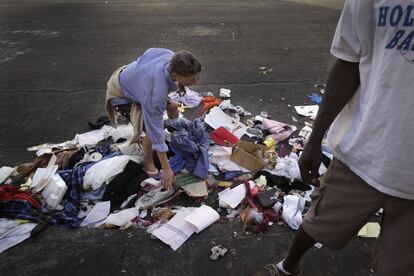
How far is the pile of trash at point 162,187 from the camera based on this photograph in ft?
9.37

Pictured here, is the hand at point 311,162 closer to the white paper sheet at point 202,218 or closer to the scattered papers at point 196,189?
the white paper sheet at point 202,218

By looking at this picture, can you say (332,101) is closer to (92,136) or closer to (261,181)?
(261,181)

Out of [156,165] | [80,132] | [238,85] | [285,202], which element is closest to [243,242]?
[285,202]

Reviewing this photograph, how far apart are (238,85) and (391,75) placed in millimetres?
3712

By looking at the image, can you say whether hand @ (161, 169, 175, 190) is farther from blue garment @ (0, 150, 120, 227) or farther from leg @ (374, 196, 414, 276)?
leg @ (374, 196, 414, 276)

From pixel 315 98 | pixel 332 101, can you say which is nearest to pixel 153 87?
pixel 332 101

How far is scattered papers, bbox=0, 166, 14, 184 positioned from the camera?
325cm

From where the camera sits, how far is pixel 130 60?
5887mm

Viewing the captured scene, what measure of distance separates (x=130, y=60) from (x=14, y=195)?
3421 mm

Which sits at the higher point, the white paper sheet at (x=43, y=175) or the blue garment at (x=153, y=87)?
the blue garment at (x=153, y=87)

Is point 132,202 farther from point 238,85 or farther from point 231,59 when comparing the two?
point 231,59

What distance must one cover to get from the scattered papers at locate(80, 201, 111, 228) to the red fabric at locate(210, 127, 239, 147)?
1251 millimetres

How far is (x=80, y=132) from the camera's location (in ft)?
13.2

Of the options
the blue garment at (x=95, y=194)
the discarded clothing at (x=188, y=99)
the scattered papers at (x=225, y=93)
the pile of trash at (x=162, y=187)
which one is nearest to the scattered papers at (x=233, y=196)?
the pile of trash at (x=162, y=187)
